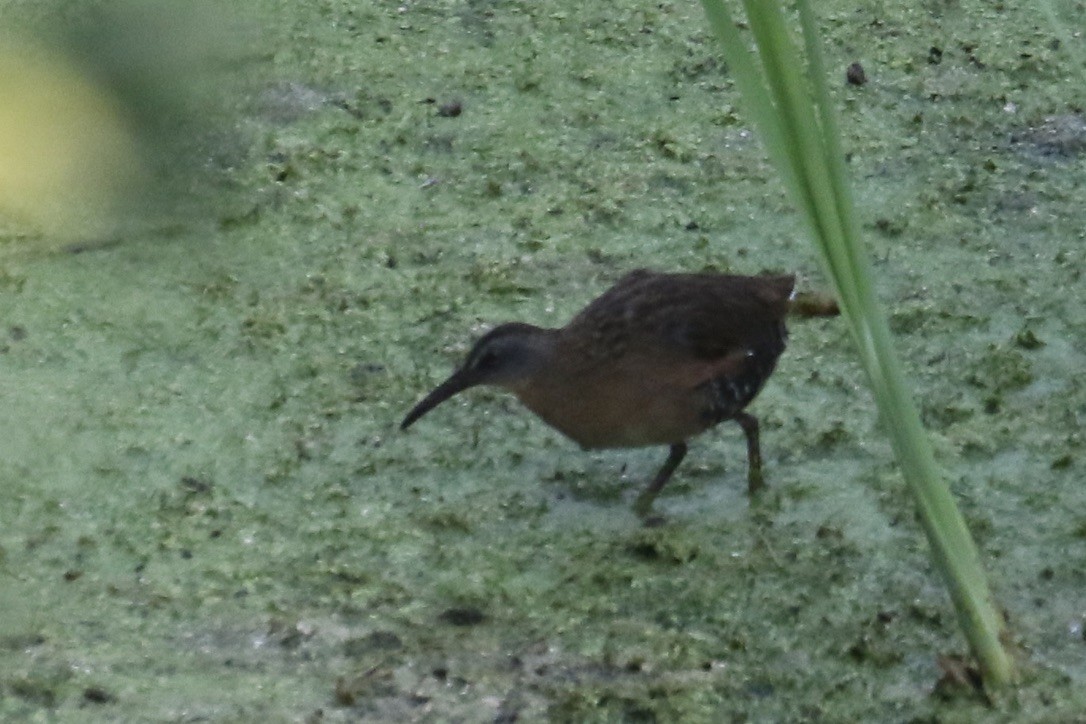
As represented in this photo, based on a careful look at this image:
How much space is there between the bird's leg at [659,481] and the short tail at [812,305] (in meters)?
0.56

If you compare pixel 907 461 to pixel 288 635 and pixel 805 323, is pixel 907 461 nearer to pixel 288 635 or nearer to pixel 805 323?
pixel 288 635

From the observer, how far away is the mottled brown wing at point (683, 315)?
352 centimetres

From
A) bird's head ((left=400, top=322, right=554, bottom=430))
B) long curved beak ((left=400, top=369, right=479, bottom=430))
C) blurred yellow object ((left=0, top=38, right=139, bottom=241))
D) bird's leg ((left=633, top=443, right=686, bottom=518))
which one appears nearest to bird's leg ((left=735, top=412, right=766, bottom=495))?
bird's leg ((left=633, top=443, right=686, bottom=518))

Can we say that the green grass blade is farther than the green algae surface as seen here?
No

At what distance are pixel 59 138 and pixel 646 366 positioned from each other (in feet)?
8.87

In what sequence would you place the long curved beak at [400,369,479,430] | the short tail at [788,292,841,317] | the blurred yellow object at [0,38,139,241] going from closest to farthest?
the blurred yellow object at [0,38,139,241] → the long curved beak at [400,369,479,430] → the short tail at [788,292,841,317]

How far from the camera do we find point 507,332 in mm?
3564

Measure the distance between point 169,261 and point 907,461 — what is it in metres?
1.72

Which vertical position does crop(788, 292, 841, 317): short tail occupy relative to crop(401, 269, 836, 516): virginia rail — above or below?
below

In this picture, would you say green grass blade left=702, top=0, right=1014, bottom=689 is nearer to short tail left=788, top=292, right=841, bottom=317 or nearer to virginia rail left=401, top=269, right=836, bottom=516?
virginia rail left=401, top=269, right=836, bottom=516

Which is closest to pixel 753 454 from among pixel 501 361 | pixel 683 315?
pixel 683 315

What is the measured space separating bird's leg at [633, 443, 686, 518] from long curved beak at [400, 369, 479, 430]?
0.44 metres

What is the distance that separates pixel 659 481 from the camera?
11.6ft

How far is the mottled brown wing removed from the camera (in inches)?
138
